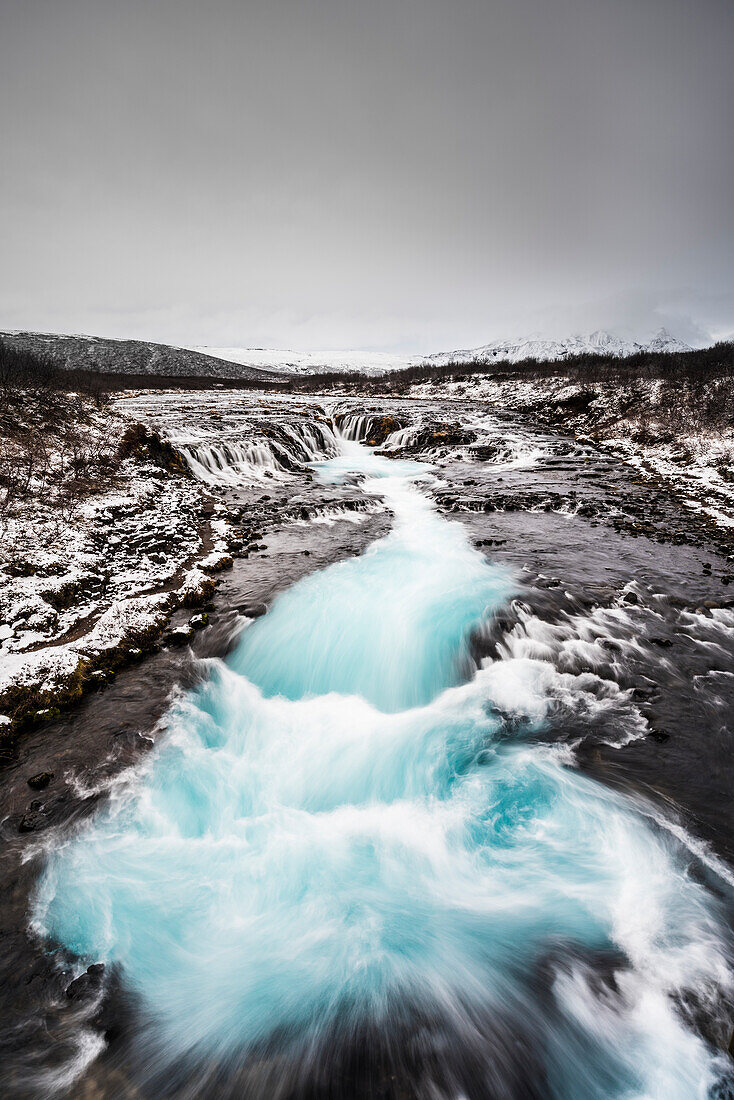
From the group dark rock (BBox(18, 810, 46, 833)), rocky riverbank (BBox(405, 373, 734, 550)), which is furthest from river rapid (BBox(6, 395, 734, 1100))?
rocky riverbank (BBox(405, 373, 734, 550))

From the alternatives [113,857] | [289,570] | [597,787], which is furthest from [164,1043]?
[289,570]

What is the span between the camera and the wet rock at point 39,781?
13.8ft

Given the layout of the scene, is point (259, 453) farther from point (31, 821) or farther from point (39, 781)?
point (31, 821)

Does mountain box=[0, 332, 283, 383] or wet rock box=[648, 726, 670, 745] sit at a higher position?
mountain box=[0, 332, 283, 383]

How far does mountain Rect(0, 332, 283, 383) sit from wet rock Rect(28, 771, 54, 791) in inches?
2717

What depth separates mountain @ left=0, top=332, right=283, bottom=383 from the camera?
67.2 meters

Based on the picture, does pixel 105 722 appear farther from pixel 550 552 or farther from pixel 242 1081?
pixel 550 552

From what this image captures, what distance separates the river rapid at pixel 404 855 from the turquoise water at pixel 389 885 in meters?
0.02

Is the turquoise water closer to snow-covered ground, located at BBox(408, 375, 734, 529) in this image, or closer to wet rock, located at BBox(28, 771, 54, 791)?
wet rock, located at BBox(28, 771, 54, 791)

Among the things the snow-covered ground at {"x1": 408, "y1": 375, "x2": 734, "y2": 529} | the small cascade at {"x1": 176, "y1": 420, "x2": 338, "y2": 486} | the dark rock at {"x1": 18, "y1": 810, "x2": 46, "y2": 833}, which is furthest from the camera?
the small cascade at {"x1": 176, "y1": 420, "x2": 338, "y2": 486}

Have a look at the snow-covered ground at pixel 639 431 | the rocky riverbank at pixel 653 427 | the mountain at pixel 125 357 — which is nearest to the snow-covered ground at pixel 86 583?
the rocky riverbank at pixel 653 427

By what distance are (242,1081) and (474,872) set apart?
2.24 m

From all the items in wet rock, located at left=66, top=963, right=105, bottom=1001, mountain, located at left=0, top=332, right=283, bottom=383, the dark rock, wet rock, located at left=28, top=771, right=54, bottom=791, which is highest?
mountain, located at left=0, top=332, right=283, bottom=383

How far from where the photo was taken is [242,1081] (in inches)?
104
